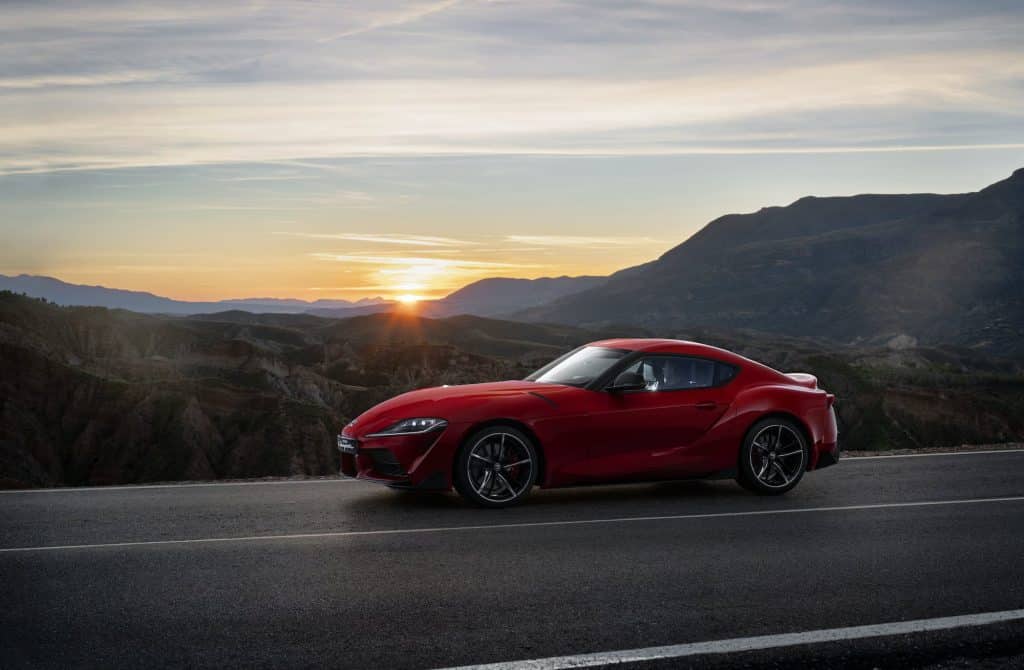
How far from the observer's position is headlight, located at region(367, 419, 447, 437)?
9.58m

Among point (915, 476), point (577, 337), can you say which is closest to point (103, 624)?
point (915, 476)

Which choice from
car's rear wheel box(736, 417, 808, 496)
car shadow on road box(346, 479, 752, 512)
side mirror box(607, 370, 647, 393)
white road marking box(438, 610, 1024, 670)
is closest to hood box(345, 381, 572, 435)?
side mirror box(607, 370, 647, 393)

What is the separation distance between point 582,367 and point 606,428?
917 millimetres

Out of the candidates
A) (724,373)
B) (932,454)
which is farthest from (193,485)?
(932,454)

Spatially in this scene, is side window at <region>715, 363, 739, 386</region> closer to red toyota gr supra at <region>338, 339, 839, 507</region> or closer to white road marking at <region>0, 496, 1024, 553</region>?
red toyota gr supra at <region>338, 339, 839, 507</region>

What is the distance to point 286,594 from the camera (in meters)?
6.68

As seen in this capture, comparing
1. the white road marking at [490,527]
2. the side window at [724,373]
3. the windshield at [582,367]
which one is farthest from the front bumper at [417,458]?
the side window at [724,373]

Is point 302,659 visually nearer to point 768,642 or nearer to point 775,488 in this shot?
point 768,642

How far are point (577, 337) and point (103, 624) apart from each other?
140 m

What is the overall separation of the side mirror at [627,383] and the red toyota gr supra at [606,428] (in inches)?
0.5

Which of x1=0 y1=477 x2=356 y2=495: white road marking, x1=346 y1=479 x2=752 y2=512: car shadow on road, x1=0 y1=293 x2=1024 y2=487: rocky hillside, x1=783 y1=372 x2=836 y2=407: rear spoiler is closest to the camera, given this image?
x1=346 y1=479 x2=752 y2=512: car shadow on road

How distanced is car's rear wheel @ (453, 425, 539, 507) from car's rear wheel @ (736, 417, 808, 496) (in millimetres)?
2113

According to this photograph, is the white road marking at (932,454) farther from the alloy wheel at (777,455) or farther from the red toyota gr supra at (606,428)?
the red toyota gr supra at (606,428)

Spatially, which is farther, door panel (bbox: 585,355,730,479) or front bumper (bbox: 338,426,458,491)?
door panel (bbox: 585,355,730,479)
